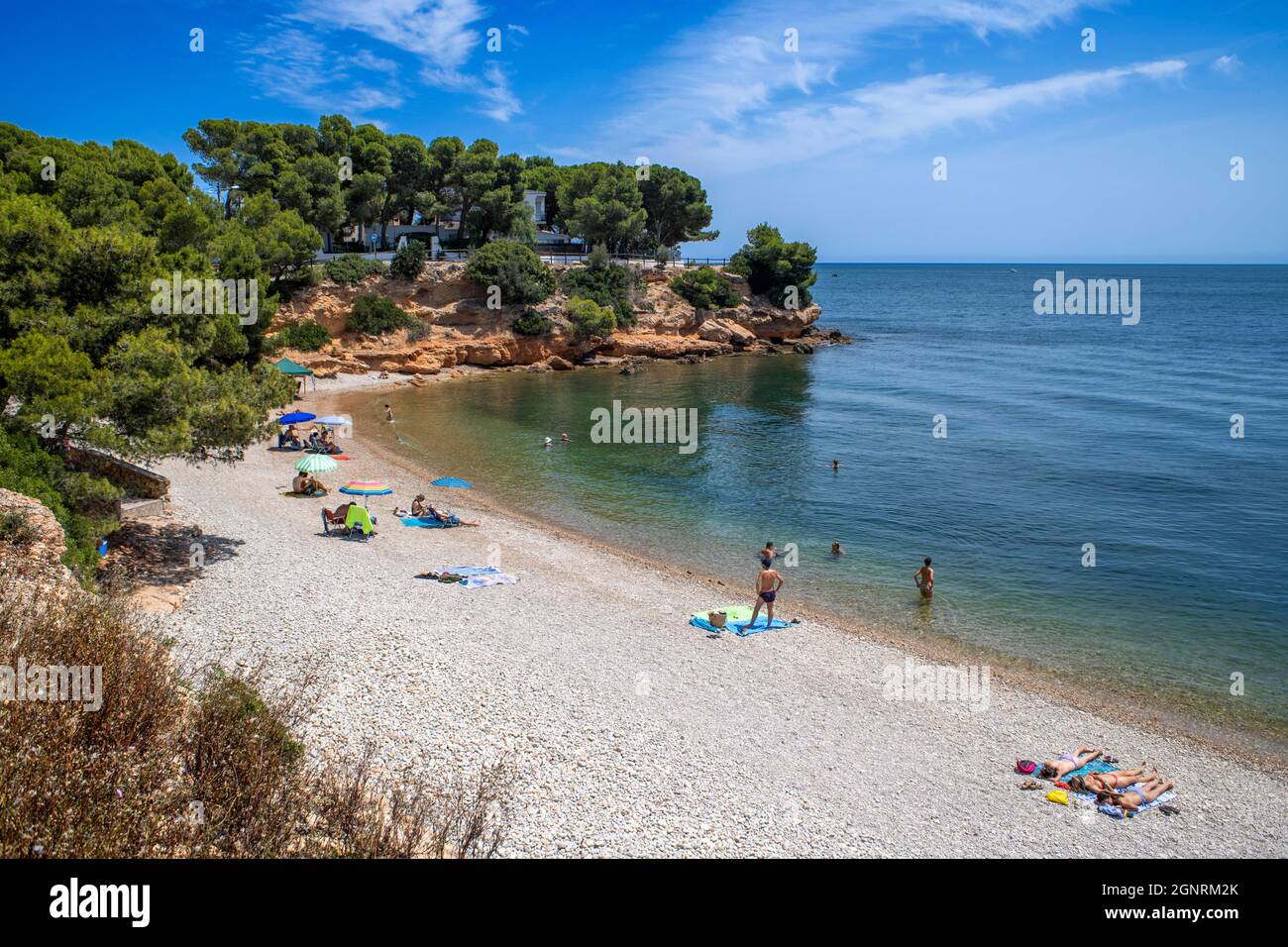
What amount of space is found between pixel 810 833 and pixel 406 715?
6.17 meters

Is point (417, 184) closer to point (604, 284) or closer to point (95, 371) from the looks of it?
point (604, 284)

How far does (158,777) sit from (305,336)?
1799 inches

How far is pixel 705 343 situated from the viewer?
66.0 m

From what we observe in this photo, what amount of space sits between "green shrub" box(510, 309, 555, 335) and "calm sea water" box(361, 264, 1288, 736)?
4097mm

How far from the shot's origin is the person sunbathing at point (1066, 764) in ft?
39.3

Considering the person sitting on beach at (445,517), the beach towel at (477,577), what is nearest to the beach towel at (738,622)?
the beach towel at (477,577)

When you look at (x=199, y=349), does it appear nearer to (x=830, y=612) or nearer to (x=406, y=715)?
(x=406, y=715)

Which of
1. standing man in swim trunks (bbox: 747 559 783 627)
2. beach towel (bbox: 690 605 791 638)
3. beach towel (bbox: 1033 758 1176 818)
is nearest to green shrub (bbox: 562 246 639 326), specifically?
beach towel (bbox: 690 605 791 638)

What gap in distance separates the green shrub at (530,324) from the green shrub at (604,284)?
397 cm

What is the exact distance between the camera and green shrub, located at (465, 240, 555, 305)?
55.2 meters

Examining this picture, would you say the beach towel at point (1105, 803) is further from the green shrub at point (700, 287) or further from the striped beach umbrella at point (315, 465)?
the green shrub at point (700, 287)

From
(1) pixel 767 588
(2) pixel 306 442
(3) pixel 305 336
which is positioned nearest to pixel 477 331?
(3) pixel 305 336
